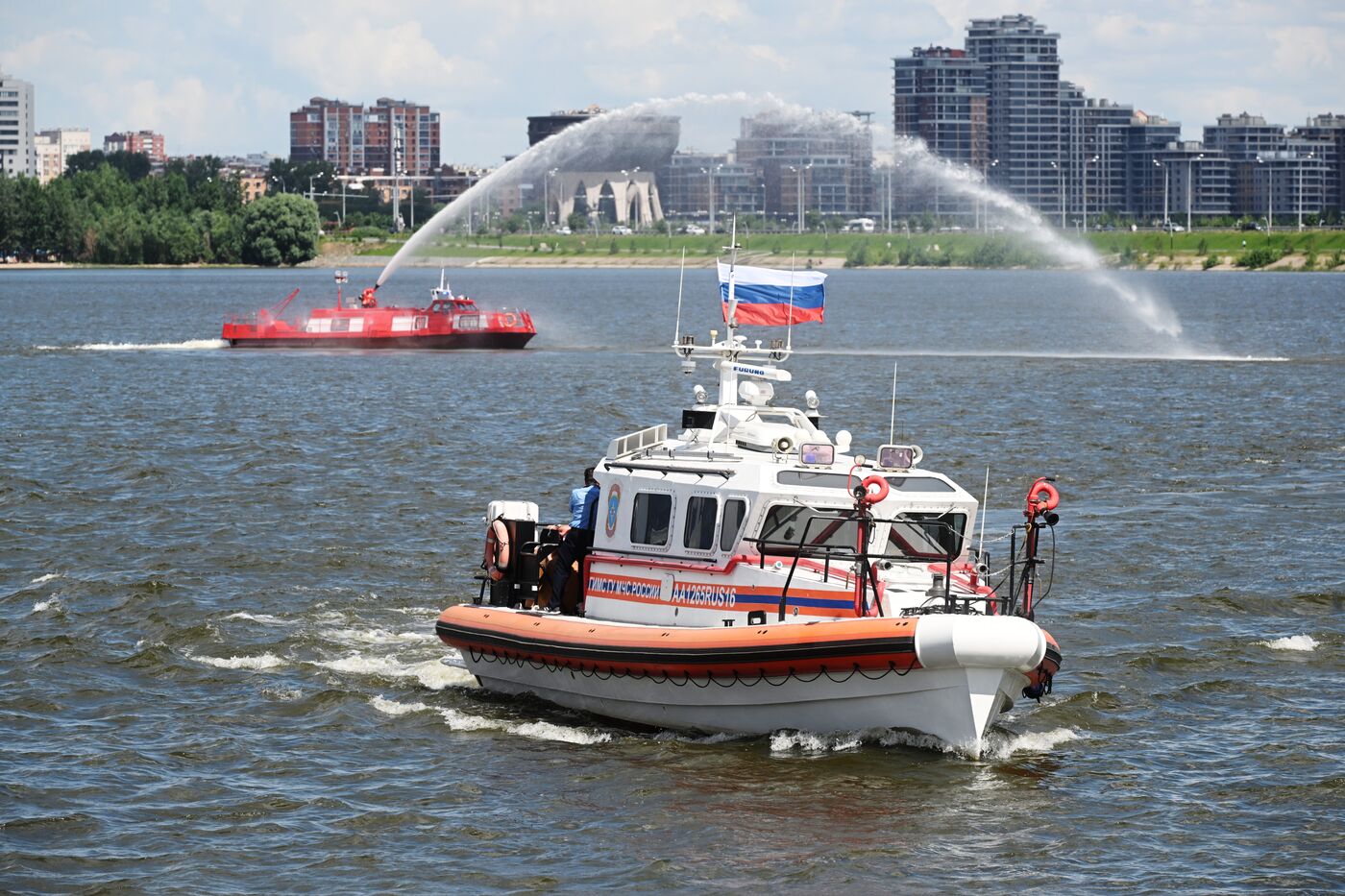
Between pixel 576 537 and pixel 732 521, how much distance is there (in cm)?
290

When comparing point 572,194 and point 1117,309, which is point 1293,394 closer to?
point 1117,309

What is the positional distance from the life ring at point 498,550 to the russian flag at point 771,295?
4.21m

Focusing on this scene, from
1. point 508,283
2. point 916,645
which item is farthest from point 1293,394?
point 508,283

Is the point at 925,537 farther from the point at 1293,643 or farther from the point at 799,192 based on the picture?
the point at 799,192

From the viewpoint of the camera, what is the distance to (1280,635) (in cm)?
2819

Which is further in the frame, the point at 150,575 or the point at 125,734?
the point at 150,575

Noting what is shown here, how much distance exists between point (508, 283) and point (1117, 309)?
77639 millimetres

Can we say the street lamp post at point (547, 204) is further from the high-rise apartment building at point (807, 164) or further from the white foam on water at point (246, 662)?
the white foam on water at point (246, 662)

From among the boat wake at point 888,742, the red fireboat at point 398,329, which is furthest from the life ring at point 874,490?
the red fireboat at point 398,329

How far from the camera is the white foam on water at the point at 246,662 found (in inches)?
1045

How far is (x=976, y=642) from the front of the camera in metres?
19.9

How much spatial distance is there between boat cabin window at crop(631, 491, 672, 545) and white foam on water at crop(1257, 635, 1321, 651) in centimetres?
1024

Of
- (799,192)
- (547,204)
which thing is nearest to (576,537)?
(799,192)

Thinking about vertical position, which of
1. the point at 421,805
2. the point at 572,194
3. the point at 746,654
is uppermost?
the point at 572,194
